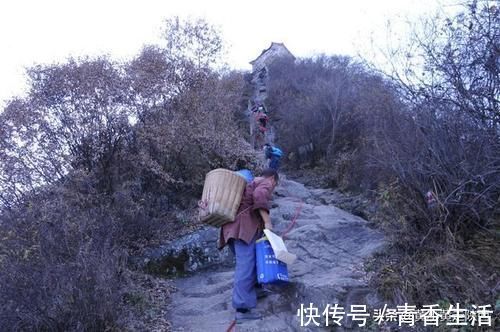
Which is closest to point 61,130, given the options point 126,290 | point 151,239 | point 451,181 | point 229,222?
point 151,239

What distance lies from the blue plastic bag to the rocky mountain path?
357mm

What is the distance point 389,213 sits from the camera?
6.34 metres

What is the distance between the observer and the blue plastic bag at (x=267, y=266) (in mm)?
5457

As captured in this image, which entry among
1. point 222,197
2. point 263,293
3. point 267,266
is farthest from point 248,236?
point 263,293

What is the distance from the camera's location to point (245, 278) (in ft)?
18.4

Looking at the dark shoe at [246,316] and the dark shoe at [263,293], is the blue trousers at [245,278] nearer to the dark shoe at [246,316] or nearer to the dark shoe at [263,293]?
the dark shoe at [246,316]

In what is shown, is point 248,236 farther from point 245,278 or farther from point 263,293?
point 263,293

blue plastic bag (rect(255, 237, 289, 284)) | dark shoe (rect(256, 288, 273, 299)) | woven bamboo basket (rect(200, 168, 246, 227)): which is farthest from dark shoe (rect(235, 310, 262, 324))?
woven bamboo basket (rect(200, 168, 246, 227))

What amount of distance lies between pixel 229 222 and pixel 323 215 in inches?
155

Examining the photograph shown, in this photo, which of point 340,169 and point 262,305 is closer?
point 262,305

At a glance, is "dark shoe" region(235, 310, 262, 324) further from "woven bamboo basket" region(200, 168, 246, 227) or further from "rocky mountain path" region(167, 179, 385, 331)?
"woven bamboo basket" region(200, 168, 246, 227)

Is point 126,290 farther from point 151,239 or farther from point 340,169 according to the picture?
point 340,169

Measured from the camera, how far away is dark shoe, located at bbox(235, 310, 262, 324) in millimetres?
5570

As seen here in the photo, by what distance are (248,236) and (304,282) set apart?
35.2 inches
